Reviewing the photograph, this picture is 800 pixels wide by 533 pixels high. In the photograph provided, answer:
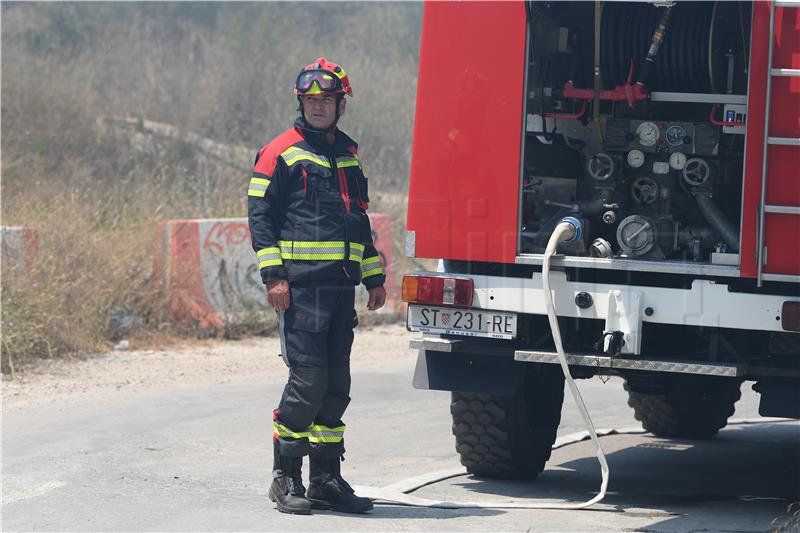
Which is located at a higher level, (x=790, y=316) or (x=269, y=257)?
(x=269, y=257)

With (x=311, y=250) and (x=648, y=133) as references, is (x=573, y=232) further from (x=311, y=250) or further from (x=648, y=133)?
(x=311, y=250)

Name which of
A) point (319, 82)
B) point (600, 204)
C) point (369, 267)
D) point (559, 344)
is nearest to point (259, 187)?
point (319, 82)

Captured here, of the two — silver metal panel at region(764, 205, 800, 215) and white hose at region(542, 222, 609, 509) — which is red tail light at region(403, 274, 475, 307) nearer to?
white hose at region(542, 222, 609, 509)

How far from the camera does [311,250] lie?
237 inches

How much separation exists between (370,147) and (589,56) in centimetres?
1709

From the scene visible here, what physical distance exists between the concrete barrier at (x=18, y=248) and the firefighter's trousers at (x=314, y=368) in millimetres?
5098

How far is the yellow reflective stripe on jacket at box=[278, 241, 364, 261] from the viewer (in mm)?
6004

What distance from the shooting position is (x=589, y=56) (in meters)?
7.20

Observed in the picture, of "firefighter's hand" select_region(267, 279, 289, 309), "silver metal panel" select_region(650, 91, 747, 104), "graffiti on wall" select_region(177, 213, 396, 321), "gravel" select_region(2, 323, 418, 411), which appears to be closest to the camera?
"firefighter's hand" select_region(267, 279, 289, 309)

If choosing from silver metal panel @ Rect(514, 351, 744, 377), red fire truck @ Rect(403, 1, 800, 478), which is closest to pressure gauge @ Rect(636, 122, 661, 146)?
red fire truck @ Rect(403, 1, 800, 478)

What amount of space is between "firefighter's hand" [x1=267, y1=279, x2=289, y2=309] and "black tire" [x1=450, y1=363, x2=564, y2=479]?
1.45 meters

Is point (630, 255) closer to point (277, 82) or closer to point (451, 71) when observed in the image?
point (451, 71)

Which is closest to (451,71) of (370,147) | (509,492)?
(509,492)

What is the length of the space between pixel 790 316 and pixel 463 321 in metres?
1.62
